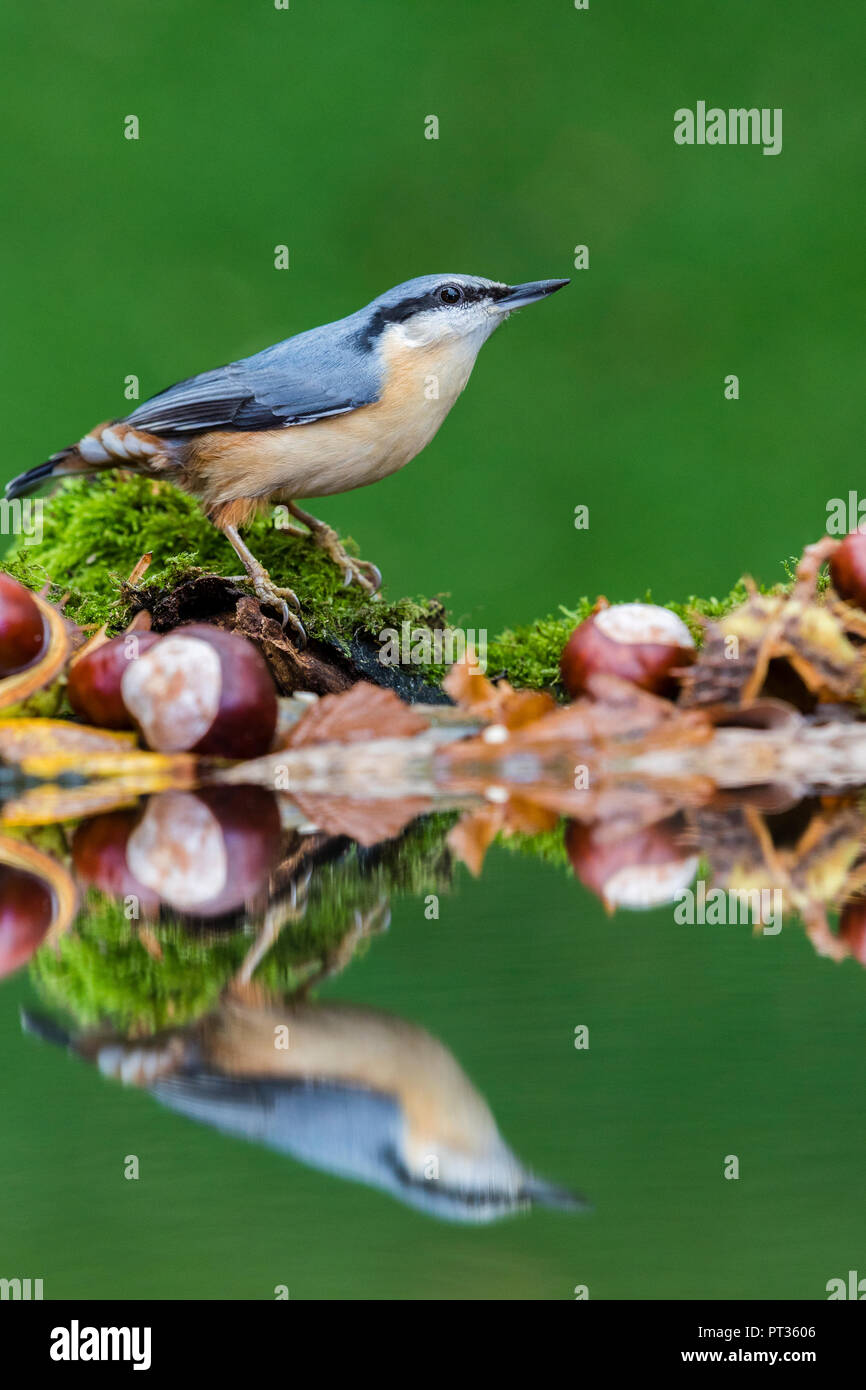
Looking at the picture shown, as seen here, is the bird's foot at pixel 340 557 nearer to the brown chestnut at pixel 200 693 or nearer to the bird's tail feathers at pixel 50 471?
the bird's tail feathers at pixel 50 471

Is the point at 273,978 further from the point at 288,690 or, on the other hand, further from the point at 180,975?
the point at 288,690

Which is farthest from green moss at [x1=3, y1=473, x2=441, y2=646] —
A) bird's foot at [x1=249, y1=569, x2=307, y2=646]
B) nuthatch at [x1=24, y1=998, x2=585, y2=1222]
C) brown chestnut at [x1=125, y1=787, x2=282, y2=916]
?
nuthatch at [x1=24, y1=998, x2=585, y2=1222]

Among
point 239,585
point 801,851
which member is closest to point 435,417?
point 239,585

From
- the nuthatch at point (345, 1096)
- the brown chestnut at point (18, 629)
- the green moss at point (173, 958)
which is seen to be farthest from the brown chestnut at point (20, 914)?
the brown chestnut at point (18, 629)

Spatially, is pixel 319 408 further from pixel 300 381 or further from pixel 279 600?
pixel 279 600

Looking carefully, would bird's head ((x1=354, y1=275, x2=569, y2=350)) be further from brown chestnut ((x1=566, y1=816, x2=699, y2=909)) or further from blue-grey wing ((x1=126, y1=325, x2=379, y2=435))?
brown chestnut ((x1=566, y1=816, x2=699, y2=909))
